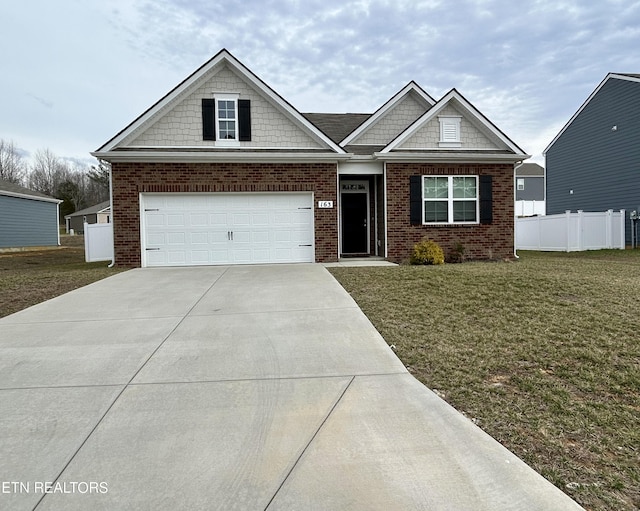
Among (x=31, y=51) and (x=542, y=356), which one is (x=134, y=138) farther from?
(x=542, y=356)

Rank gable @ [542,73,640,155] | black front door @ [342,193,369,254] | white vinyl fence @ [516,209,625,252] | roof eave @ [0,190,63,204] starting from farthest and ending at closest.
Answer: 1. roof eave @ [0,190,63,204]
2. gable @ [542,73,640,155]
3. white vinyl fence @ [516,209,625,252]
4. black front door @ [342,193,369,254]

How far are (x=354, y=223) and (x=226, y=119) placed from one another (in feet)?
18.5

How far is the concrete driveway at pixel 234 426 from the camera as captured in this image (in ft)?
8.00

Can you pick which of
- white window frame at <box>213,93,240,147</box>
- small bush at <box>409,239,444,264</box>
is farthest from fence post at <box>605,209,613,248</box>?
white window frame at <box>213,93,240,147</box>

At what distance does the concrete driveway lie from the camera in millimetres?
2439

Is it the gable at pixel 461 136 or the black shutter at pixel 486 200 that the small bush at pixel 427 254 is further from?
the gable at pixel 461 136

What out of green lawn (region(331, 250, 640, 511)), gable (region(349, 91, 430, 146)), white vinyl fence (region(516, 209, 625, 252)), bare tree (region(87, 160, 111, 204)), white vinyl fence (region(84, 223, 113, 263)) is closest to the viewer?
green lawn (region(331, 250, 640, 511))

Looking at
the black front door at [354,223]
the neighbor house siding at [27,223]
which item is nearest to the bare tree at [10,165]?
the neighbor house siding at [27,223]

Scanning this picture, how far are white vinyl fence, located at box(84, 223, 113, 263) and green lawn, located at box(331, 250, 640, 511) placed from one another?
11.6 meters

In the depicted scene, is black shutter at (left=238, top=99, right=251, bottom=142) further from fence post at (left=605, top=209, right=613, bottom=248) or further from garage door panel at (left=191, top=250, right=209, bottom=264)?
fence post at (left=605, top=209, right=613, bottom=248)

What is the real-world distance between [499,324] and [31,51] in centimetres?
1650

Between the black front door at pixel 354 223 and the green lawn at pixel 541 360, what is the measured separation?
269 inches

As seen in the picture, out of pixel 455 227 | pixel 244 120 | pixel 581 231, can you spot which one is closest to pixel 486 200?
pixel 455 227

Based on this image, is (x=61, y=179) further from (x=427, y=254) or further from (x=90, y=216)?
(x=427, y=254)
